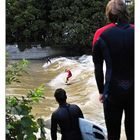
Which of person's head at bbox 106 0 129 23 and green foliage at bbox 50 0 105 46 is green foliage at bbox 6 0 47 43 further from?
person's head at bbox 106 0 129 23

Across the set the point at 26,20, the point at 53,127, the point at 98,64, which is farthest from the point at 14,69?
the point at 26,20

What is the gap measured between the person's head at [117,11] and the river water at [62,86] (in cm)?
659

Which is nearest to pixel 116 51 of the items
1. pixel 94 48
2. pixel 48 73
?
pixel 94 48

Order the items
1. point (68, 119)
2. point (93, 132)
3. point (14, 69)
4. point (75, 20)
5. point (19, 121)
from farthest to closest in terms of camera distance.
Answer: point (75, 20) → point (68, 119) → point (93, 132) → point (14, 69) → point (19, 121)

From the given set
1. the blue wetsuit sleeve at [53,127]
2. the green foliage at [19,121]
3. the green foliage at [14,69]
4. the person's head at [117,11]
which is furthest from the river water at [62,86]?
the person's head at [117,11]

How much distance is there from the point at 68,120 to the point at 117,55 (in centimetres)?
118

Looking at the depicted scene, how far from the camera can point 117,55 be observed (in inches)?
85.1

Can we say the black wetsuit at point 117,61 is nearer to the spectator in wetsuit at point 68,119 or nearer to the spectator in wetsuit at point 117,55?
the spectator in wetsuit at point 117,55

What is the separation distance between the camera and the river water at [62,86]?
11.9 metres

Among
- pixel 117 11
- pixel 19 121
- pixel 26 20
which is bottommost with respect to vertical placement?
pixel 26 20

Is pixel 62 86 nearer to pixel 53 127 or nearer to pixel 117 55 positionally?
pixel 53 127
